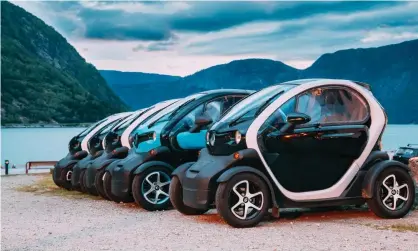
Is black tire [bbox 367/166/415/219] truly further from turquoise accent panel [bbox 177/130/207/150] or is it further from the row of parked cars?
turquoise accent panel [bbox 177/130/207/150]

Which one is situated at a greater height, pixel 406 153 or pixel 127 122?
pixel 127 122

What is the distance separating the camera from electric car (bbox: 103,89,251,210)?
13266mm

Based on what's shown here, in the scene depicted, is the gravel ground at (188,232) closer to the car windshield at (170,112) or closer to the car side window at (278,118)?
the car side window at (278,118)

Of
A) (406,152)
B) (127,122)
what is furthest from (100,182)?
(406,152)

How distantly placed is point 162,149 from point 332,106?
350cm

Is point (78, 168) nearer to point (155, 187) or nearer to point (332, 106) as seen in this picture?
point (155, 187)

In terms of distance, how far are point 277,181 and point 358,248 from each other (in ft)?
7.95

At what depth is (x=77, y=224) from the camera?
459 inches

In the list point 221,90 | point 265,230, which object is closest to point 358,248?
point 265,230

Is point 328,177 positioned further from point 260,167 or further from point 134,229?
point 134,229

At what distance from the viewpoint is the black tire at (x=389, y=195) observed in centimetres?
1100

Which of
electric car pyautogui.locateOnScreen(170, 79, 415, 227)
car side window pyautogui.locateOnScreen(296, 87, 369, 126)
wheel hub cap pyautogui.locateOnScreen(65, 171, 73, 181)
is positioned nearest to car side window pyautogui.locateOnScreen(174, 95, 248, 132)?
electric car pyautogui.locateOnScreen(170, 79, 415, 227)

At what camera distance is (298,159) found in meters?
11.0

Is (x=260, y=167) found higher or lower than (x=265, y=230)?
higher
